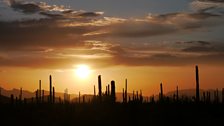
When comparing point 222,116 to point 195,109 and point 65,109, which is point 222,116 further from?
point 65,109

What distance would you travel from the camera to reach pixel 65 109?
2773 centimetres

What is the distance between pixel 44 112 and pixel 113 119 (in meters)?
5.90

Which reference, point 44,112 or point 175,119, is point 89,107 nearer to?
point 44,112

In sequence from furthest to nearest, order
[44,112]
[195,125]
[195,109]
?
[44,112] < [195,109] < [195,125]

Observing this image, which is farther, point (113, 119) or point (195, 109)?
point (195, 109)

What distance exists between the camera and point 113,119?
2330 cm

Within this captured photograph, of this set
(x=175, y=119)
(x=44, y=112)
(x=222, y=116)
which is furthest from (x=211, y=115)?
(x=44, y=112)

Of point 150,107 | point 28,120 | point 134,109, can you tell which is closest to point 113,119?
point 134,109

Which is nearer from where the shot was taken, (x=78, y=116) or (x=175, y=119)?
(x=175, y=119)

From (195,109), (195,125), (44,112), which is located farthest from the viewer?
(44,112)

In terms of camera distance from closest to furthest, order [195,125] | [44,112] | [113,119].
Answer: [195,125], [113,119], [44,112]

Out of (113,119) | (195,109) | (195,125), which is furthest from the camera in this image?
(195,109)

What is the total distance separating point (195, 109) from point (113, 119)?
5436 mm

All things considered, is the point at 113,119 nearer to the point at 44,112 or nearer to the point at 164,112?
the point at 164,112
